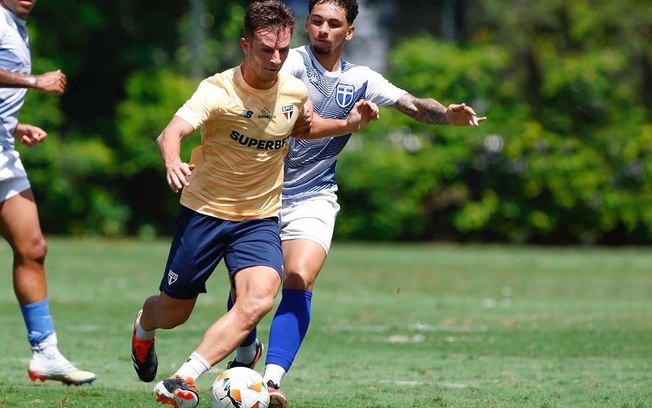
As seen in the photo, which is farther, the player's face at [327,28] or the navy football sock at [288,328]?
the player's face at [327,28]

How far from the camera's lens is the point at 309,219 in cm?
756

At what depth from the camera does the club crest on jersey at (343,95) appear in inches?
301

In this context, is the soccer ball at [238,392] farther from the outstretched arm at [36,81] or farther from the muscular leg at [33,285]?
the outstretched arm at [36,81]

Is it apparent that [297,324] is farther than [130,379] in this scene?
No

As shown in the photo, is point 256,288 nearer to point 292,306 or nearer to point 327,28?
point 292,306

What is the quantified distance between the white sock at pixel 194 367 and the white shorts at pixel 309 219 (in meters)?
1.24

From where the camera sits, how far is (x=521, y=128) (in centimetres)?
2348

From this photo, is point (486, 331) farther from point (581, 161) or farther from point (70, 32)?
point (70, 32)

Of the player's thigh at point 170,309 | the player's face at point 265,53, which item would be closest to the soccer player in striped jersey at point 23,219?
the player's thigh at point 170,309

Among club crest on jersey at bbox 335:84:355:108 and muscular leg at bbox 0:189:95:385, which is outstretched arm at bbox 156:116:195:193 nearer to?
club crest on jersey at bbox 335:84:355:108

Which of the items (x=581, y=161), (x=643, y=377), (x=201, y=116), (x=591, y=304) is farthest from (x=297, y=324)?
(x=581, y=161)

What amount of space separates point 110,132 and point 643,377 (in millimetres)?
17699

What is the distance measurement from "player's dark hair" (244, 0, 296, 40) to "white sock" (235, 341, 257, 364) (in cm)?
210

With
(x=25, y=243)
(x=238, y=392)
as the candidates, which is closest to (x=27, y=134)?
(x=25, y=243)
